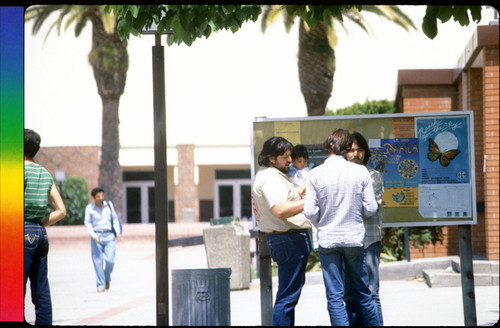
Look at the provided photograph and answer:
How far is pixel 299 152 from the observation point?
24.4 ft

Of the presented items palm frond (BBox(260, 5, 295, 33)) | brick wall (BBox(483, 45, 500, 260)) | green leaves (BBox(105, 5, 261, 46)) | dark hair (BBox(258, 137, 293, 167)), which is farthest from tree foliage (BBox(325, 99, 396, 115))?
dark hair (BBox(258, 137, 293, 167))

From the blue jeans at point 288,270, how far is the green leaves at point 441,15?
1.98 m

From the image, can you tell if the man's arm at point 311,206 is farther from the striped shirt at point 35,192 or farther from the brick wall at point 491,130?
the brick wall at point 491,130

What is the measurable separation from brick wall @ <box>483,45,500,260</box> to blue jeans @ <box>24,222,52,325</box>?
23.5 ft

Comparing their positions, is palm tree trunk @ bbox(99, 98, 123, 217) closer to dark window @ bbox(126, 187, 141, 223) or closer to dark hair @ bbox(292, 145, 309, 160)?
dark window @ bbox(126, 187, 141, 223)

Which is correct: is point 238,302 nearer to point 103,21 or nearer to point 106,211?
point 106,211

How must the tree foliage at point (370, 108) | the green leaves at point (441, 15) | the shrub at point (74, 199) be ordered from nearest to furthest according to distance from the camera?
the green leaves at point (441, 15)
the tree foliage at point (370, 108)
the shrub at point (74, 199)

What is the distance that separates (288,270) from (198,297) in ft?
2.60

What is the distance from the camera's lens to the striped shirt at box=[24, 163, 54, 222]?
20.7 ft

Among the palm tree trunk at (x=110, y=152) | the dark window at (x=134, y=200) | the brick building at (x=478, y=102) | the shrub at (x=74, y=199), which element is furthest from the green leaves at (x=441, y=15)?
the dark window at (x=134, y=200)

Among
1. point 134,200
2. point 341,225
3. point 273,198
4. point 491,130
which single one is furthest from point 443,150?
point 134,200

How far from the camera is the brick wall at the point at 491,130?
11398 millimetres

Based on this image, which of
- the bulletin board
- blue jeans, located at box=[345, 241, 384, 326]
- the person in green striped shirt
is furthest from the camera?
the bulletin board

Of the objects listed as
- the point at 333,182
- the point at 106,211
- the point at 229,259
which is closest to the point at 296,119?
the point at 333,182
